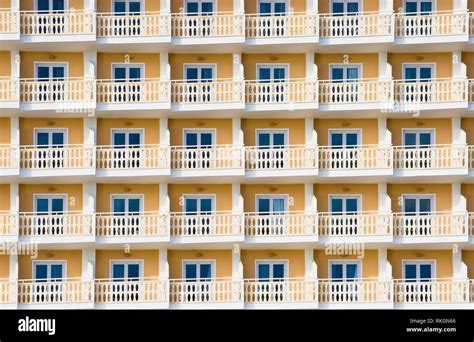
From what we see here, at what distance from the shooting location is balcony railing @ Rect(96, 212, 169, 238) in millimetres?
73562

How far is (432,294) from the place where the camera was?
7338cm

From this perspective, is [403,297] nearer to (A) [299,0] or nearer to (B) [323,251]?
(B) [323,251]

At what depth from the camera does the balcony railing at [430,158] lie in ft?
242

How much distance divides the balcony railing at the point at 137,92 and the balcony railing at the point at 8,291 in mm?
6384

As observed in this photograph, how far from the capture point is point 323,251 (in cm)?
7456

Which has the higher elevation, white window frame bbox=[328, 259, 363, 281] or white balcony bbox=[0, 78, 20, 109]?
white balcony bbox=[0, 78, 20, 109]

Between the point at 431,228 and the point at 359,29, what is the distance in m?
6.71

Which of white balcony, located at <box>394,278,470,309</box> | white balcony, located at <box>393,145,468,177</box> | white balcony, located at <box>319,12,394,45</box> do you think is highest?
white balcony, located at <box>319,12,394,45</box>

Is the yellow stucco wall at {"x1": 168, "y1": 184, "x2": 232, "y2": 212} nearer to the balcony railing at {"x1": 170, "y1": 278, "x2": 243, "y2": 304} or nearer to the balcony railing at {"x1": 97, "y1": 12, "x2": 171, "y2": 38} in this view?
the balcony railing at {"x1": 170, "y1": 278, "x2": 243, "y2": 304}

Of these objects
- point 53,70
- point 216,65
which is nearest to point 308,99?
point 216,65

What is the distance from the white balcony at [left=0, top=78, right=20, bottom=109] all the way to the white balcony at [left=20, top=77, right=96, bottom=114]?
28 centimetres

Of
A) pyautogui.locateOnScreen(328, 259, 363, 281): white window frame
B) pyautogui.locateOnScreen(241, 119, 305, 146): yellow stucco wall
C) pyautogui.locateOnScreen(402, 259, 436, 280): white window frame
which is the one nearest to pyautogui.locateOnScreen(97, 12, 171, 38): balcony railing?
pyautogui.locateOnScreen(241, 119, 305, 146): yellow stucco wall
